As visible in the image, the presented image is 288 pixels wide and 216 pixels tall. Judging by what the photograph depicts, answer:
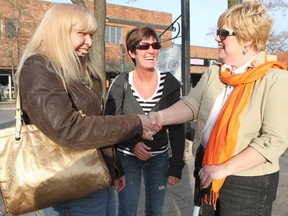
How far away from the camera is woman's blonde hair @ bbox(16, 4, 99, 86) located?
1.52m

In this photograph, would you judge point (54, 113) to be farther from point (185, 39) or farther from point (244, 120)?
point (185, 39)

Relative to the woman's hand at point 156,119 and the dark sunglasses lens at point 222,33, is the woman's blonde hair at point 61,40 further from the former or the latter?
the dark sunglasses lens at point 222,33

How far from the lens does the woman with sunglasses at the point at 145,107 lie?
2.47 meters

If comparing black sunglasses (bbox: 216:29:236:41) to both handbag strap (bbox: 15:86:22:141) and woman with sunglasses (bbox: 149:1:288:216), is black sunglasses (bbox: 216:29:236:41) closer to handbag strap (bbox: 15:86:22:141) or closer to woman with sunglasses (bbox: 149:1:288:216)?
woman with sunglasses (bbox: 149:1:288:216)

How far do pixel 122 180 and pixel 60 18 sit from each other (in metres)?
1.45

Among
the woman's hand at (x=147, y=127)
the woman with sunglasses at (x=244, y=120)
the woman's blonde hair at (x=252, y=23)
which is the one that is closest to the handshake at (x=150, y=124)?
the woman's hand at (x=147, y=127)

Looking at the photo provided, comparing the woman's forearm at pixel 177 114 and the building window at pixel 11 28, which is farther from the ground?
the building window at pixel 11 28

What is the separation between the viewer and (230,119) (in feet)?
5.22

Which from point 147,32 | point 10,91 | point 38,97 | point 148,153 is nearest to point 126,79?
point 147,32

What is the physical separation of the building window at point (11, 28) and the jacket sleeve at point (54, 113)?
23.7 metres

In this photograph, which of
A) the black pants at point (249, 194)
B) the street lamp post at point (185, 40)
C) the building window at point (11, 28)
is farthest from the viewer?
the building window at point (11, 28)

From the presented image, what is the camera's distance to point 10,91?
27.2 m

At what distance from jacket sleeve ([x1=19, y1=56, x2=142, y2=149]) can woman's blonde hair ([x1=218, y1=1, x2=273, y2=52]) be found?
3.10 ft

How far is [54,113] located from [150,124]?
0.71 metres
